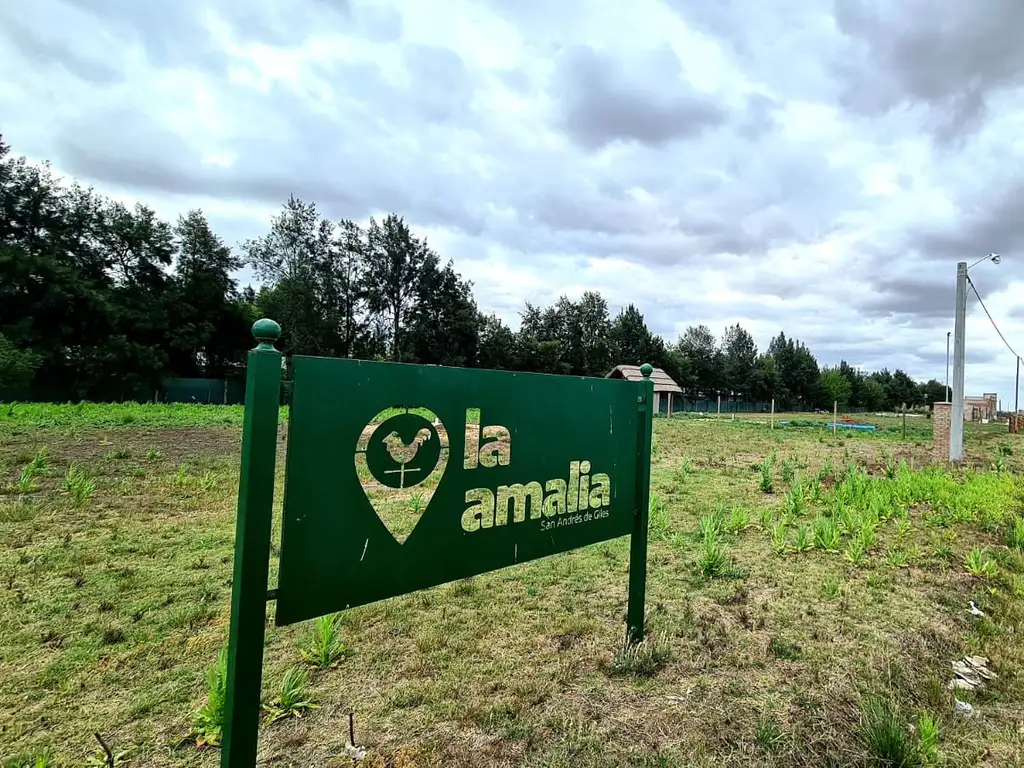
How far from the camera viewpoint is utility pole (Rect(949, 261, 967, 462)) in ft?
38.3


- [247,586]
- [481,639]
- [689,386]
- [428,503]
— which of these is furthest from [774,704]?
[689,386]

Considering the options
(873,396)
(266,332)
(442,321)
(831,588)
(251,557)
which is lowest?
(831,588)

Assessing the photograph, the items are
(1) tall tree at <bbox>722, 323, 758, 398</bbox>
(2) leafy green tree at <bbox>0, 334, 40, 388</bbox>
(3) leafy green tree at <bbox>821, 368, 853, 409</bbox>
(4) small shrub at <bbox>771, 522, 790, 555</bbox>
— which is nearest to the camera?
(4) small shrub at <bbox>771, 522, 790, 555</bbox>

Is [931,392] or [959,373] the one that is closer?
[959,373]

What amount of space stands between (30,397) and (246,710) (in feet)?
109

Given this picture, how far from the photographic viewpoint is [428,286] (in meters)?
40.8

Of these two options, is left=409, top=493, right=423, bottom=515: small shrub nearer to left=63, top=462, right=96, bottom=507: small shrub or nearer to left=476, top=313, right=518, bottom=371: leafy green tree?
left=63, top=462, right=96, bottom=507: small shrub

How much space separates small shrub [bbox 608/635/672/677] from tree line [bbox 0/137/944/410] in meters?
30.4

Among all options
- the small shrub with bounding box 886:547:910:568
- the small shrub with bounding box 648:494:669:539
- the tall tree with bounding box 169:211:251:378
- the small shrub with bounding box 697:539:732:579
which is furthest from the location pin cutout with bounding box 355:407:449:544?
the tall tree with bounding box 169:211:251:378

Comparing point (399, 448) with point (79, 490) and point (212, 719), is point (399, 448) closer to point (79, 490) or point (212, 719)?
point (212, 719)

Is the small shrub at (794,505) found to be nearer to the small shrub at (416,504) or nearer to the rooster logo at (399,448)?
the small shrub at (416,504)

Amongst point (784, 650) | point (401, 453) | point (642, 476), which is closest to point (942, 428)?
point (784, 650)

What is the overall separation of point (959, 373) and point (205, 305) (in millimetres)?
36807

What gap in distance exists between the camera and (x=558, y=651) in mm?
2977
